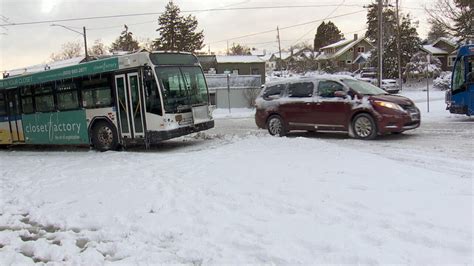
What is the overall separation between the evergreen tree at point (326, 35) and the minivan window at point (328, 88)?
299 ft

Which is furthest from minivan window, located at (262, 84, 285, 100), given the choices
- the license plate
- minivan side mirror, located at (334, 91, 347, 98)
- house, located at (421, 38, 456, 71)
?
house, located at (421, 38, 456, 71)

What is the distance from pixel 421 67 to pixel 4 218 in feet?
155

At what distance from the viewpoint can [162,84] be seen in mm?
12852

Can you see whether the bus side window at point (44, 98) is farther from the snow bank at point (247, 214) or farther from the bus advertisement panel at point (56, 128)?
the snow bank at point (247, 214)

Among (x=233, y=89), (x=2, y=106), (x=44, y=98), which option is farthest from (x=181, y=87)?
(x=233, y=89)

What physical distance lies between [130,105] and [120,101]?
0.43 meters

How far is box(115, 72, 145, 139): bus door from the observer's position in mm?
13195

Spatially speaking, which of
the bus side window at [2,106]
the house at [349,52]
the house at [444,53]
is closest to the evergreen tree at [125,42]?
the house at [349,52]

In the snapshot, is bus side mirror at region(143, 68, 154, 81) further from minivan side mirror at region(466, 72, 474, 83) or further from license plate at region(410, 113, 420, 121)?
minivan side mirror at region(466, 72, 474, 83)

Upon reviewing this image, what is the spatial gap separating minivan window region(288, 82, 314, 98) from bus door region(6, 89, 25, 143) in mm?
10282

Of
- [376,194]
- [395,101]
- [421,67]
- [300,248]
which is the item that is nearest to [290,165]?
[376,194]

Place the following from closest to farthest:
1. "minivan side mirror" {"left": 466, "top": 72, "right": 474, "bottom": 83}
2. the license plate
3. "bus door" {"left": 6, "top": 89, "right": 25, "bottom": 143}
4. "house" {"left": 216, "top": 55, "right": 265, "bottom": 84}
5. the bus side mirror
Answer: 1. the license plate
2. the bus side mirror
3. "minivan side mirror" {"left": 466, "top": 72, "right": 474, "bottom": 83}
4. "bus door" {"left": 6, "top": 89, "right": 25, "bottom": 143}
5. "house" {"left": 216, "top": 55, "right": 265, "bottom": 84}

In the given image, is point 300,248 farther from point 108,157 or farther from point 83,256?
point 108,157

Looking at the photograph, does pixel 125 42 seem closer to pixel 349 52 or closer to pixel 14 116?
pixel 349 52
